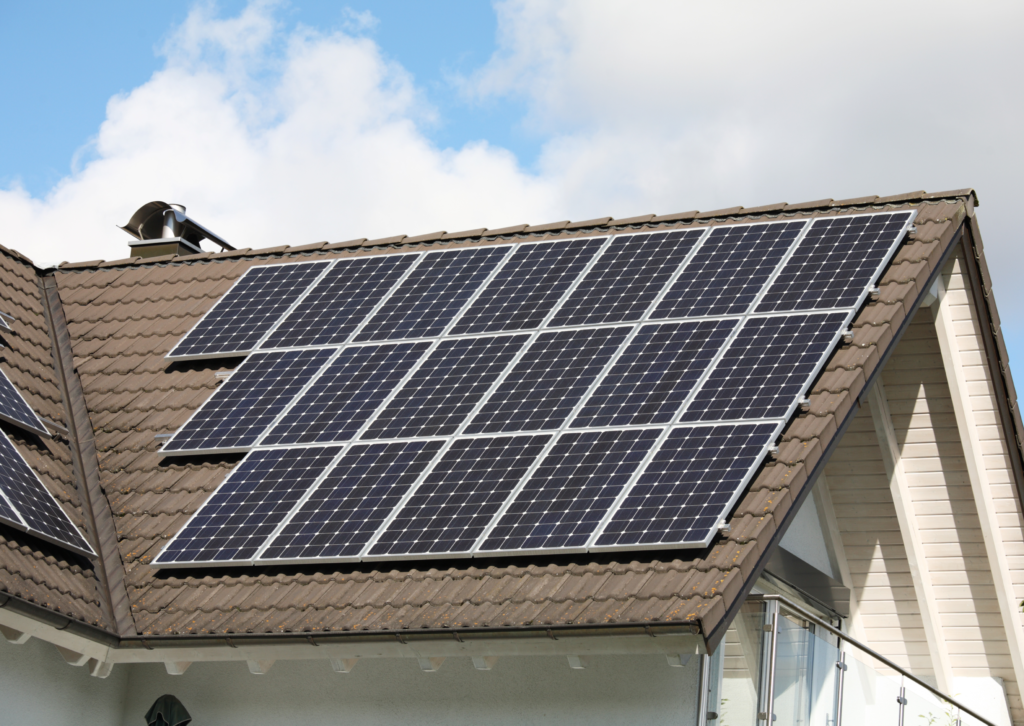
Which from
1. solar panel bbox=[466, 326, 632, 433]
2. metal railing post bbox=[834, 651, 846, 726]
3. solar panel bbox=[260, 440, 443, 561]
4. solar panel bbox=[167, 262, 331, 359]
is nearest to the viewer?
solar panel bbox=[260, 440, 443, 561]

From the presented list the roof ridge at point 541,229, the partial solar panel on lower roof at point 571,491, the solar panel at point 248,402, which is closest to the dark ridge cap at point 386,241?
the roof ridge at point 541,229

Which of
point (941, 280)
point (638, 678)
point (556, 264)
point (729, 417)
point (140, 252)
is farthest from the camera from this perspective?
point (140, 252)

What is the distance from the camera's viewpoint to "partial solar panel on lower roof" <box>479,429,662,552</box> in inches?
414

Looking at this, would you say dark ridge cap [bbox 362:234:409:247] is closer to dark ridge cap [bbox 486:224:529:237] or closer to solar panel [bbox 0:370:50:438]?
dark ridge cap [bbox 486:224:529:237]

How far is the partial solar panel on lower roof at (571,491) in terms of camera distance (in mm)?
10516

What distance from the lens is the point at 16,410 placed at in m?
13.3

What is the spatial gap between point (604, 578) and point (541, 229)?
6.64 meters

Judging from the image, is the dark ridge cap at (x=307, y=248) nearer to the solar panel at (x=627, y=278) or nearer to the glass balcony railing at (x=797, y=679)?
the solar panel at (x=627, y=278)

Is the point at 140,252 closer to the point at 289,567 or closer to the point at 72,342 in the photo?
the point at 72,342

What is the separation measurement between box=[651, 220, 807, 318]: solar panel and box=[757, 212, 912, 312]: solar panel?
0.21 metres

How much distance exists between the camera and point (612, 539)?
10281 mm

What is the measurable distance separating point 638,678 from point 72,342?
8.96 metres

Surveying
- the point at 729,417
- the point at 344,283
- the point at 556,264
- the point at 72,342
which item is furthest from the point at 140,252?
the point at 729,417

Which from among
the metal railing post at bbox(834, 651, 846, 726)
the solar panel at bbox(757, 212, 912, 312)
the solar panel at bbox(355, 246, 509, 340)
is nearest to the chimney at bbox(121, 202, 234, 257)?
the solar panel at bbox(355, 246, 509, 340)
